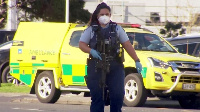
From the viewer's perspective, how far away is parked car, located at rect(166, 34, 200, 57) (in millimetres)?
16375

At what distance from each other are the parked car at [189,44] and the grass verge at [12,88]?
4.46 meters

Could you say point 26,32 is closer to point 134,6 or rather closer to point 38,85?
point 38,85

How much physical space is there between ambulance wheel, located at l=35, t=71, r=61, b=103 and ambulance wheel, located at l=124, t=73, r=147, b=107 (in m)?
1.88

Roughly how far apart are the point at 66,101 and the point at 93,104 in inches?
290

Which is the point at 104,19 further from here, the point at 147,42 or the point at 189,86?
the point at 147,42

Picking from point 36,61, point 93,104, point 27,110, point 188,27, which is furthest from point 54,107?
point 188,27

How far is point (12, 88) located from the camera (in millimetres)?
18484

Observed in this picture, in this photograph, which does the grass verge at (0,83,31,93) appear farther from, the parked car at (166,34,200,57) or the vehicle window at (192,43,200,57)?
the vehicle window at (192,43,200,57)

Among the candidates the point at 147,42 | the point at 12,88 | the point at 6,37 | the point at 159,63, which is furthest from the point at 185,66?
the point at 6,37

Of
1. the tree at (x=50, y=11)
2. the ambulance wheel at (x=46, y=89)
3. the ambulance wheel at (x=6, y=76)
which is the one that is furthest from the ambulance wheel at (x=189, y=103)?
the tree at (x=50, y=11)

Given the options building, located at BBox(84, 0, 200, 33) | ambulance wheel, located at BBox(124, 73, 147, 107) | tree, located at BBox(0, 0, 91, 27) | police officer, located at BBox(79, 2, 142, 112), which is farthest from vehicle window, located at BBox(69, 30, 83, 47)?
building, located at BBox(84, 0, 200, 33)

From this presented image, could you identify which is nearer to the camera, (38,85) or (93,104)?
(93,104)

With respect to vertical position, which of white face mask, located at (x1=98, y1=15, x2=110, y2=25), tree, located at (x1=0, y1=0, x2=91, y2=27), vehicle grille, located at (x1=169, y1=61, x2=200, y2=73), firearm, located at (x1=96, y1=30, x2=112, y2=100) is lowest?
vehicle grille, located at (x1=169, y1=61, x2=200, y2=73)

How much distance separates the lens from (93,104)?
787cm
